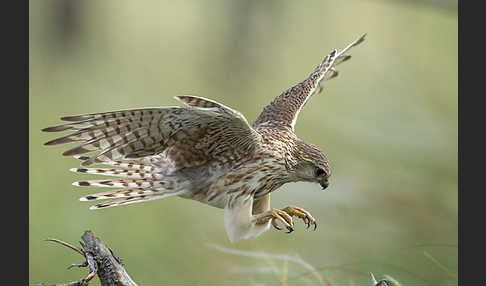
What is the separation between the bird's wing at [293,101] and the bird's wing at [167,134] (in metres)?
0.32

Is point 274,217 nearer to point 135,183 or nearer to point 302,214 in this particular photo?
point 302,214

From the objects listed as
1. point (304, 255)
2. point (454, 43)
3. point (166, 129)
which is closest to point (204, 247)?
point (304, 255)

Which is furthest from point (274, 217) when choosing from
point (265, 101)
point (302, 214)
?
point (265, 101)

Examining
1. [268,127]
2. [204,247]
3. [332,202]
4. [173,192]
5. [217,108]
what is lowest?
[204,247]

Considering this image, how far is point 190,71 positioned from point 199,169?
2.01 meters

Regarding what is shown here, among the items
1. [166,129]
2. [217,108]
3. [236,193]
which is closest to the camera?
[217,108]

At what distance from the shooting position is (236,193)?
5.80 ft

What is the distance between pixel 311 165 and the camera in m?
1.81

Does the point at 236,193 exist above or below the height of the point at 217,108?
below

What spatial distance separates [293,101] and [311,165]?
369 millimetres

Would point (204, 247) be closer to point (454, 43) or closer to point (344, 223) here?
point (344, 223)

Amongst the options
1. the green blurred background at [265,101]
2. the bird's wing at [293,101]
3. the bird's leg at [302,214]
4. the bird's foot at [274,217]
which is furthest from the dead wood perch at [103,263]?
the green blurred background at [265,101]

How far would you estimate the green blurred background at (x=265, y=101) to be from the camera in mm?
3164

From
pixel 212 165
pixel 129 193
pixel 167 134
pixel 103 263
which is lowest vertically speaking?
pixel 103 263
